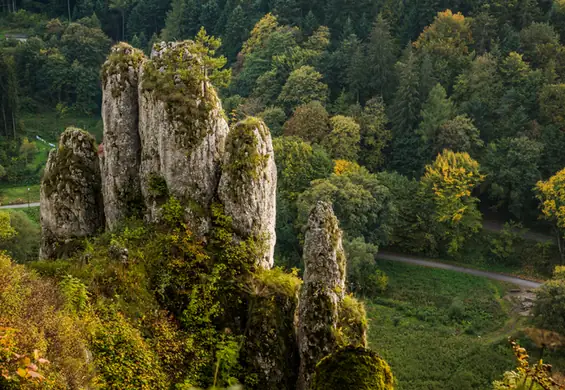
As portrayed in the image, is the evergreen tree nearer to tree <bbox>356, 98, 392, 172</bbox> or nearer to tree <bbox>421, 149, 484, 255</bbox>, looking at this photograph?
tree <bbox>356, 98, 392, 172</bbox>

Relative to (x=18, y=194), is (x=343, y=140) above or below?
above

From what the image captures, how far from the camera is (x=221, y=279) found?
17969mm

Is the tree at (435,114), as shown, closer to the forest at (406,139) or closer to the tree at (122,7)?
the forest at (406,139)

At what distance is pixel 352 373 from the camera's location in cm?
1061

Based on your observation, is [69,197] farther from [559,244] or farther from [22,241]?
[559,244]

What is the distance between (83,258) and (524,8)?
6525 centimetres

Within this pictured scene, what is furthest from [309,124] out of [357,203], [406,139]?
[357,203]

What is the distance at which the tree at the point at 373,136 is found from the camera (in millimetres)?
62562

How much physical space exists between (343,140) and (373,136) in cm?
558

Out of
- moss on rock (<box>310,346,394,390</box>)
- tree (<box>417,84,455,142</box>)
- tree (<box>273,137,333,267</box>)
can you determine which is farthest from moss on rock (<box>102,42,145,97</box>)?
tree (<box>417,84,455,142</box>)

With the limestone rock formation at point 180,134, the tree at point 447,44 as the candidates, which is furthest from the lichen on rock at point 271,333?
the tree at point 447,44

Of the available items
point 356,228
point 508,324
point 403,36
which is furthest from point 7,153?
point 508,324

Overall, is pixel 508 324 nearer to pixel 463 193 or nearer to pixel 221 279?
pixel 463 193

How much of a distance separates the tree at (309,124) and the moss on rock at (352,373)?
4957cm
